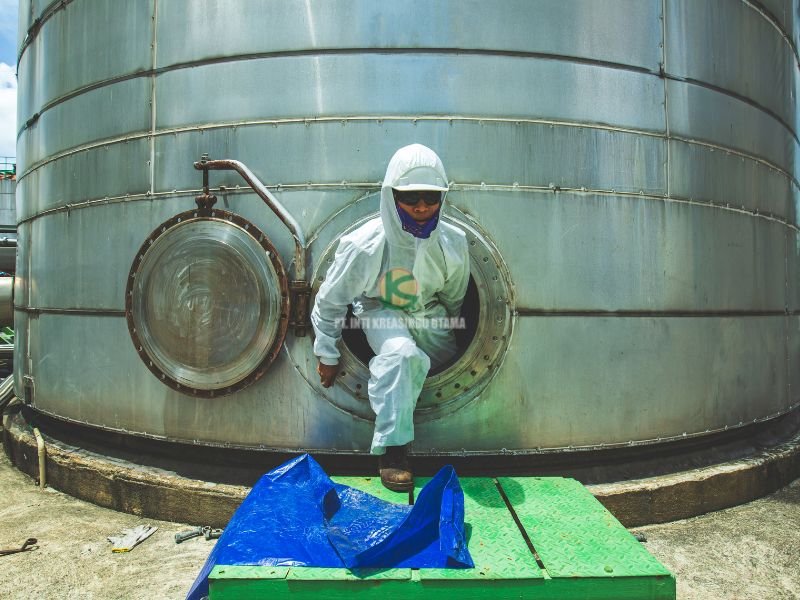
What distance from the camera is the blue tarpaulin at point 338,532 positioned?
7.14 ft

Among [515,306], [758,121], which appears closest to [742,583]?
[515,306]

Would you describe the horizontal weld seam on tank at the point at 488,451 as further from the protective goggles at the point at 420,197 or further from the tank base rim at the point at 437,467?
the protective goggles at the point at 420,197

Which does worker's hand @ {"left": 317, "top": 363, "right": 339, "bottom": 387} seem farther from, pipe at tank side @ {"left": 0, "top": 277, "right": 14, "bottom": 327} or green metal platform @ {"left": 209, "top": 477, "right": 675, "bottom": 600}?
pipe at tank side @ {"left": 0, "top": 277, "right": 14, "bottom": 327}

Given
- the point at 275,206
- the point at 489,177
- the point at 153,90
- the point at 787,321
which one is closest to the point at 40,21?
the point at 153,90

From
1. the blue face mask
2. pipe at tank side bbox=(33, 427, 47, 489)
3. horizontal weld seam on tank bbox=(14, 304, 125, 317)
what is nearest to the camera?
the blue face mask

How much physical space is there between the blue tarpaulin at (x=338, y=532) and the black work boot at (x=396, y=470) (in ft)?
0.69

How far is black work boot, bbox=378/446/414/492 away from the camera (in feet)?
9.39

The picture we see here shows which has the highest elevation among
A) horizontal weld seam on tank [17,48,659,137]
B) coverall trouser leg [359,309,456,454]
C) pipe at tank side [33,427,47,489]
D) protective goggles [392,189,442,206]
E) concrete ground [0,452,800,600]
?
horizontal weld seam on tank [17,48,659,137]

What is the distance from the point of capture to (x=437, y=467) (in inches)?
135

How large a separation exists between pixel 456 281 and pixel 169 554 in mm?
2123

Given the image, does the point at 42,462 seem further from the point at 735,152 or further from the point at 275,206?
the point at 735,152

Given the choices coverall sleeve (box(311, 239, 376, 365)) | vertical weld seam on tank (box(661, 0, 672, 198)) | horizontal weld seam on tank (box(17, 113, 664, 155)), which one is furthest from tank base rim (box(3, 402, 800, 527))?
horizontal weld seam on tank (box(17, 113, 664, 155))

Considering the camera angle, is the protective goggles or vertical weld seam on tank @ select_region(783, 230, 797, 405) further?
vertical weld seam on tank @ select_region(783, 230, 797, 405)

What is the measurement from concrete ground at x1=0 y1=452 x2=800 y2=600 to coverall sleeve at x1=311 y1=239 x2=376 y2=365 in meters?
1.27
